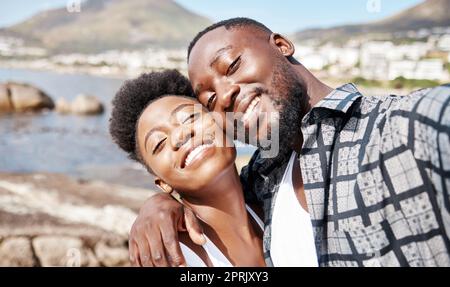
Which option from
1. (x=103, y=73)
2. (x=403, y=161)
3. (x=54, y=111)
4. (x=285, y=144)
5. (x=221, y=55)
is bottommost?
(x=103, y=73)

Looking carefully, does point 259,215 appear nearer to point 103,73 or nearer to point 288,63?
point 288,63

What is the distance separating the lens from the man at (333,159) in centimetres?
136

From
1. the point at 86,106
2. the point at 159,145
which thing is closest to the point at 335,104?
the point at 159,145

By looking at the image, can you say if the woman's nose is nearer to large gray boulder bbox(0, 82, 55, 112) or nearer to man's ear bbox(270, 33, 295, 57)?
man's ear bbox(270, 33, 295, 57)

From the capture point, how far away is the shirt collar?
1.70 meters

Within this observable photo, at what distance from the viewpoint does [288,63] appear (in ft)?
6.89

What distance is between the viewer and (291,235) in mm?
1751

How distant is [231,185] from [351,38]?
6239 centimetres

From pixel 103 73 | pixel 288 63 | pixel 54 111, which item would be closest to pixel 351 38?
pixel 103 73

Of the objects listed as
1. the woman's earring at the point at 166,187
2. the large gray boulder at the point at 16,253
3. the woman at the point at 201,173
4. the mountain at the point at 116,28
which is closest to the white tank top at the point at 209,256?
the woman at the point at 201,173

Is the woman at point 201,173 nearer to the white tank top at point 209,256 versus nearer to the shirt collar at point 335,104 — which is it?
the white tank top at point 209,256

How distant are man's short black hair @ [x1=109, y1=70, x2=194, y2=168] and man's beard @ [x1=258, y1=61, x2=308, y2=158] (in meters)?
0.44

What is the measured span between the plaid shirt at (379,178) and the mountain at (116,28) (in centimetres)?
9619

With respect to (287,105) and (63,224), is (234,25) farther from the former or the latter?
(63,224)
